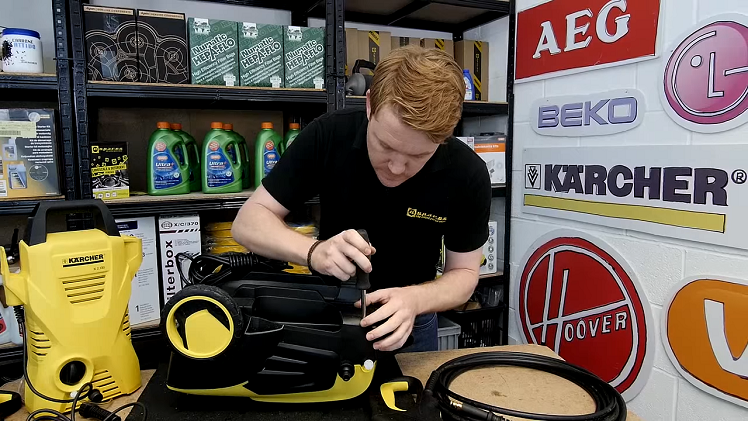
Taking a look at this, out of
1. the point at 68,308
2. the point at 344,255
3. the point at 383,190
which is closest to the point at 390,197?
the point at 383,190

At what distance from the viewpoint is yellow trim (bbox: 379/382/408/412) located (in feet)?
2.64

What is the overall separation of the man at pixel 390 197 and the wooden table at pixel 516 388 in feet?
0.40

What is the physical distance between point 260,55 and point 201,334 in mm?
1300

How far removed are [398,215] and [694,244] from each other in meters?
0.96

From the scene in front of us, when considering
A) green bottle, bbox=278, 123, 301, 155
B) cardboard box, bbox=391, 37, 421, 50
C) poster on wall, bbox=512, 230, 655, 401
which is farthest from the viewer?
cardboard box, bbox=391, 37, 421, 50

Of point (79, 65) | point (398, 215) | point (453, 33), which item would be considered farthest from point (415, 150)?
point (453, 33)

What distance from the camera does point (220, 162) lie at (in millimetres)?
1808

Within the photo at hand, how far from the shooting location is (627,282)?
1698mm

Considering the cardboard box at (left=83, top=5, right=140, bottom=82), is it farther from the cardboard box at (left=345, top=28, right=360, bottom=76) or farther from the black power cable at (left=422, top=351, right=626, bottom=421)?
the black power cable at (left=422, top=351, right=626, bottom=421)

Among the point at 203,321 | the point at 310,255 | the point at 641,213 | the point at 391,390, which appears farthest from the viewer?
the point at 641,213

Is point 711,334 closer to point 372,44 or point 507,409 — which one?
point 507,409

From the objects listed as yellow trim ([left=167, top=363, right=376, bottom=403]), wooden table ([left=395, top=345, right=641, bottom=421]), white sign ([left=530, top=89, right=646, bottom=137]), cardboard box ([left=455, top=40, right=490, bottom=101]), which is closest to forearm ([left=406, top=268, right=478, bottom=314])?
wooden table ([left=395, top=345, right=641, bottom=421])

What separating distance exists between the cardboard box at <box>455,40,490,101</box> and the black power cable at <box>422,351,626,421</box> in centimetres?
159

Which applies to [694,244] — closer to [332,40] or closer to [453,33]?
[332,40]
